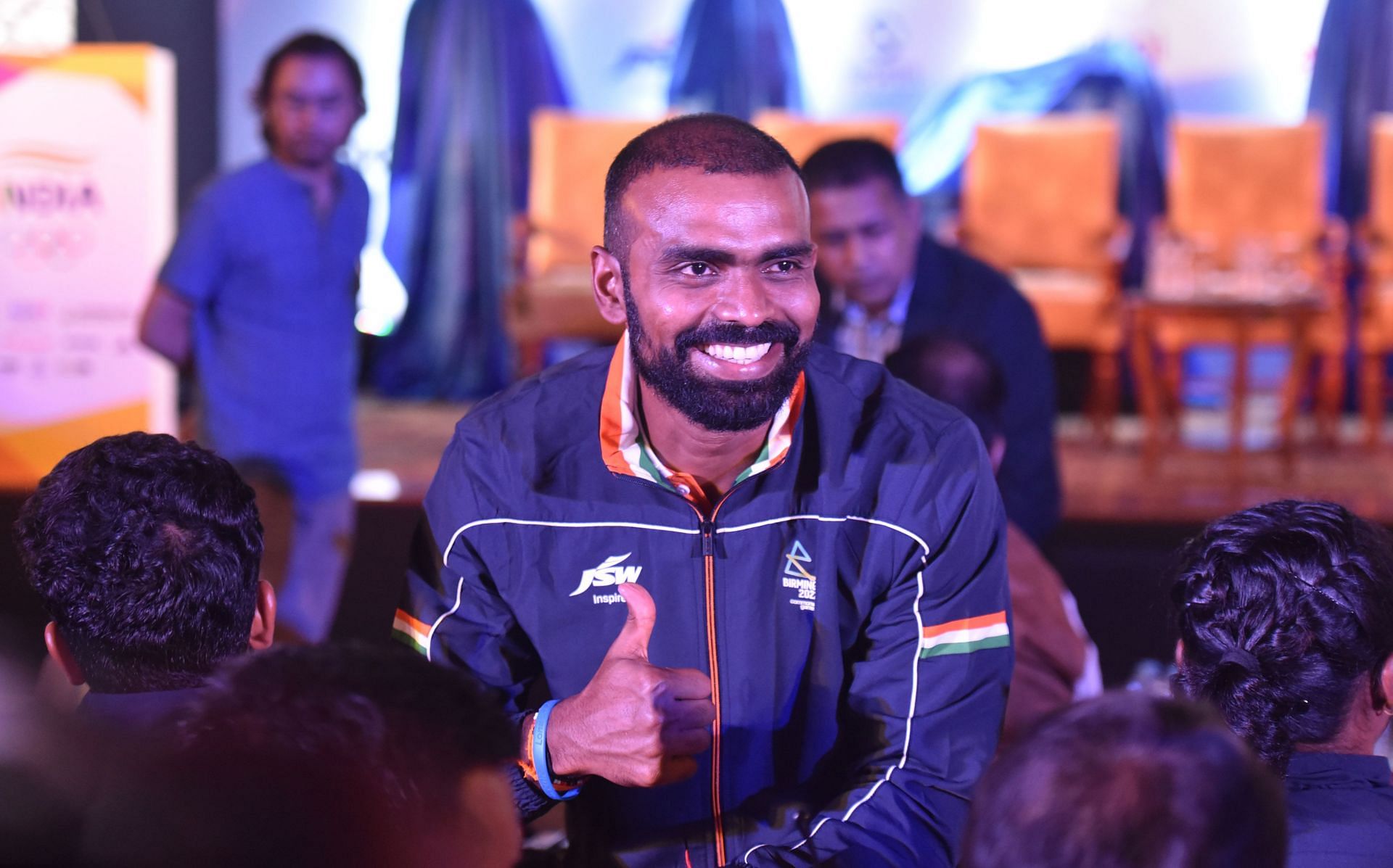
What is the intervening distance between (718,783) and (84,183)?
3433 millimetres

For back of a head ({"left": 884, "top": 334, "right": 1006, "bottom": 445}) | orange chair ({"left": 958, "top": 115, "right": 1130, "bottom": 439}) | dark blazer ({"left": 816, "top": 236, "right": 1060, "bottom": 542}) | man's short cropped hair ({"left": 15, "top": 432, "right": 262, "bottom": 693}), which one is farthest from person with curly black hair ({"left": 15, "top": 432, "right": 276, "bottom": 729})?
orange chair ({"left": 958, "top": 115, "right": 1130, "bottom": 439})

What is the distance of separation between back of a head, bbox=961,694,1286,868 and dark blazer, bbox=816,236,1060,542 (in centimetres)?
198

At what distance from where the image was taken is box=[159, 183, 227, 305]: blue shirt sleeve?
3199 mm

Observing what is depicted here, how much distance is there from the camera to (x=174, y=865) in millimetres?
688

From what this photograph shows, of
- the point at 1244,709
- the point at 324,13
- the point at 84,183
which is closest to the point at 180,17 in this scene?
the point at 324,13

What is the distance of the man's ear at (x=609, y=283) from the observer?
5.27 feet

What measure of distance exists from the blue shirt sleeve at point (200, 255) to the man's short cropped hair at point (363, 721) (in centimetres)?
252

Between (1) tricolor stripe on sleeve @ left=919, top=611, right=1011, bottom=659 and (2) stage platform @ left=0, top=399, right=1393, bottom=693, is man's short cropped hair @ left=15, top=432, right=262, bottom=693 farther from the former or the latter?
(2) stage platform @ left=0, top=399, right=1393, bottom=693

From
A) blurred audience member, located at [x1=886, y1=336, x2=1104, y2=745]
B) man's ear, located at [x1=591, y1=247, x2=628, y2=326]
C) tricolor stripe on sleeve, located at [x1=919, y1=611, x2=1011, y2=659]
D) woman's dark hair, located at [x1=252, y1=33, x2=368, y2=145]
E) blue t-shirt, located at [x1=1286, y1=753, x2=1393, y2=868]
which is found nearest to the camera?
blue t-shirt, located at [x1=1286, y1=753, x2=1393, y2=868]

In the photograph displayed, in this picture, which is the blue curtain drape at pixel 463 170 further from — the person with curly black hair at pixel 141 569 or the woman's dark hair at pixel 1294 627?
the woman's dark hair at pixel 1294 627

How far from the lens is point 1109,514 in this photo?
416cm

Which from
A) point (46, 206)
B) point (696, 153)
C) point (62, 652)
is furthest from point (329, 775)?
point (46, 206)

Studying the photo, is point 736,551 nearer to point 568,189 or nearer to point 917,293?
point 917,293

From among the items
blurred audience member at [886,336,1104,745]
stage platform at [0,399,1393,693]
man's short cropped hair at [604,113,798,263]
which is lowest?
stage platform at [0,399,1393,693]
